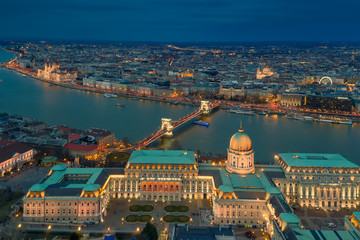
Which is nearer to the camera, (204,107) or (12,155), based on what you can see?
(12,155)

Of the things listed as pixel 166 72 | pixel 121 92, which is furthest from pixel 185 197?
pixel 166 72

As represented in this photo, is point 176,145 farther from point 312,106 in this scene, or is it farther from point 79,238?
point 312,106

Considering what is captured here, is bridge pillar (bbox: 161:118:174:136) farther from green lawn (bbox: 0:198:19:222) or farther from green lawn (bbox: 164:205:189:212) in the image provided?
green lawn (bbox: 0:198:19:222)

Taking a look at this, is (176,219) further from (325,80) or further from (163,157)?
(325,80)

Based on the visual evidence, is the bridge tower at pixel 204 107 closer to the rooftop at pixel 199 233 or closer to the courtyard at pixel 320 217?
the courtyard at pixel 320 217

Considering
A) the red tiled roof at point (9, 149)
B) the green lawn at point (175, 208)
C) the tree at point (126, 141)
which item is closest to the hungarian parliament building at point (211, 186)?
the green lawn at point (175, 208)

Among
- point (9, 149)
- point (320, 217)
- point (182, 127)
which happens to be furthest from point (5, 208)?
point (182, 127)

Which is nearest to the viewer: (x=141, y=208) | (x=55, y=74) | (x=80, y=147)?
(x=141, y=208)
